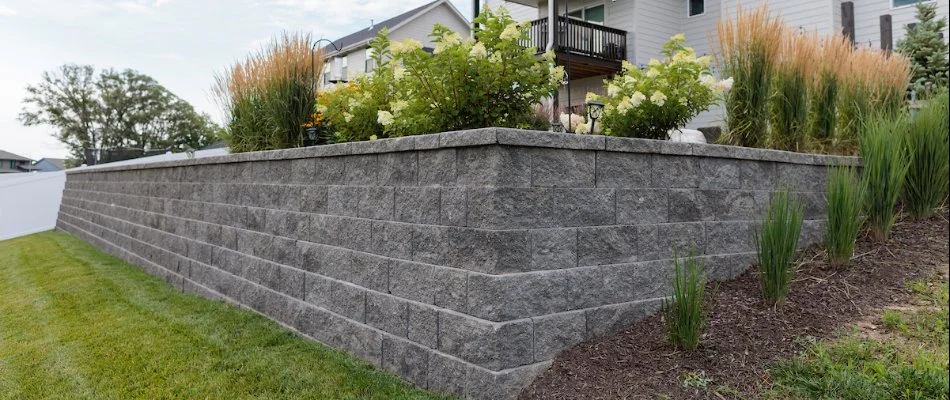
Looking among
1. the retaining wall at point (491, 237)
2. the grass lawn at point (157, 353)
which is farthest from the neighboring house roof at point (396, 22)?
the retaining wall at point (491, 237)

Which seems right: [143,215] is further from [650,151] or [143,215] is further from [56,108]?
[56,108]

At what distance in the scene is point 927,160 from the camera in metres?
4.29

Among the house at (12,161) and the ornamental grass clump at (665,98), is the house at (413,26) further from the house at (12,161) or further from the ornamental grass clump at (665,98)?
the house at (12,161)

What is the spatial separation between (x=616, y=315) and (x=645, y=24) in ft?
40.1

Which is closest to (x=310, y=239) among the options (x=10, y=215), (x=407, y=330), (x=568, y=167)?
(x=407, y=330)

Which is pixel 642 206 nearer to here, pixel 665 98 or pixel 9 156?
pixel 665 98

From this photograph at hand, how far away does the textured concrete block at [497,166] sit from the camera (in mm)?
2693

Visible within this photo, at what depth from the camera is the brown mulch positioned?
2709 mm

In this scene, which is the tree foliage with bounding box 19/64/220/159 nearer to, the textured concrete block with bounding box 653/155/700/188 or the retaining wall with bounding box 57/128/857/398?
the retaining wall with bounding box 57/128/857/398

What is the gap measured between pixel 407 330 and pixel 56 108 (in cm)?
4271

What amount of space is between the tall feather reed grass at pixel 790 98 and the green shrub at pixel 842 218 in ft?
3.17

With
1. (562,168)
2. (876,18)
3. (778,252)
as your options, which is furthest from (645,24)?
(562,168)

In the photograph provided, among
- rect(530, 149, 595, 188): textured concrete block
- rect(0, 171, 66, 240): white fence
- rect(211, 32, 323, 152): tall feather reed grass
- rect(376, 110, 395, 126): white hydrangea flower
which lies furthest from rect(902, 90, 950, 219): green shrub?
rect(0, 171, 66, 240): white fence

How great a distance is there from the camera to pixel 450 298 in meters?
2.90
